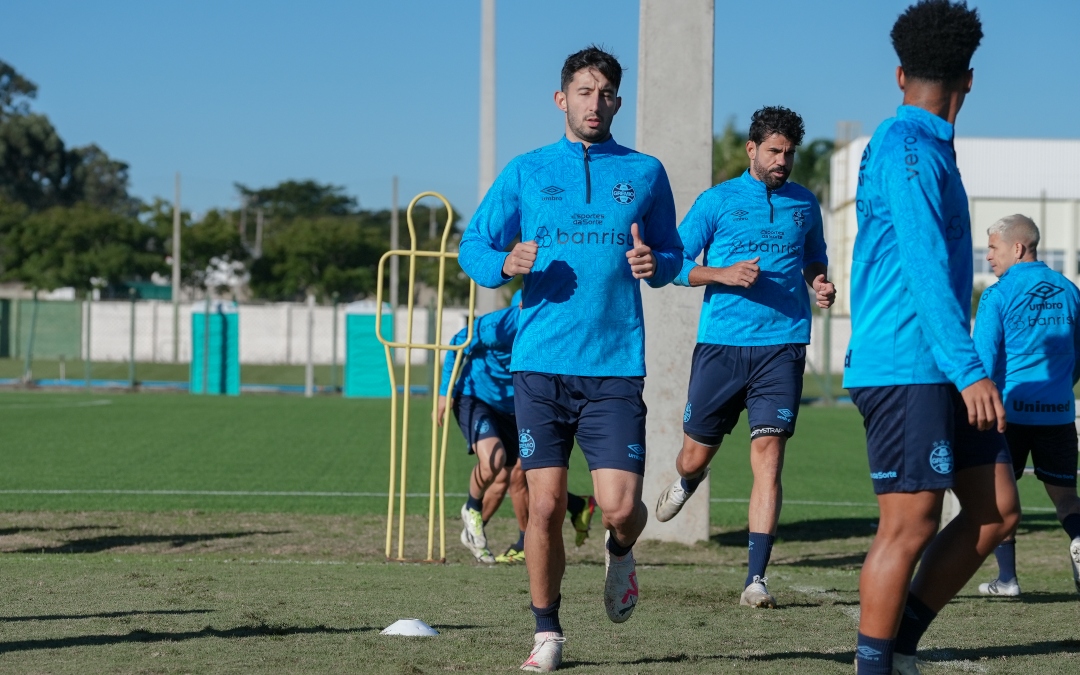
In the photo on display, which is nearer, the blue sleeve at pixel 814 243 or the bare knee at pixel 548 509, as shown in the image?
the bare knee at pixel 548 509

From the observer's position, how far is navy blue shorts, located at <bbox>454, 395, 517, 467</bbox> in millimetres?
8484

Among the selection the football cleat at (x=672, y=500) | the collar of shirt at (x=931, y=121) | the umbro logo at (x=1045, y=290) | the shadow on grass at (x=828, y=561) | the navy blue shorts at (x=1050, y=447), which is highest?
the collar of shirt at (x=931, y=121)

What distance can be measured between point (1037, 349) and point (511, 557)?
3.62 metres

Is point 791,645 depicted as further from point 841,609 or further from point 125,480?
point 125,480

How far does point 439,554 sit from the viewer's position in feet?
29.8

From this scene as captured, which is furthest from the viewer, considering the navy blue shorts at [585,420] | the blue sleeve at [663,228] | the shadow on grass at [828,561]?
the shadow on grass at [828,561]

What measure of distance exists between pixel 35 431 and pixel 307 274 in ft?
143

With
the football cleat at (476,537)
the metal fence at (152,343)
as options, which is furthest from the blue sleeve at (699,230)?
the metal fence at (152,343)

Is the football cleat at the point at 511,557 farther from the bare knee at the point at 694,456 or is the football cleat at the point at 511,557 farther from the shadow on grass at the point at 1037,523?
the shadow on grass at the point at 1037,523

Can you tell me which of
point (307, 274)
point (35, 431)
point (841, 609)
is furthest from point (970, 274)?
point (307, 274)

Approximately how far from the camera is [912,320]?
3.99 meters

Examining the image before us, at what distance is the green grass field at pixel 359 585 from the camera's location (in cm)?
499

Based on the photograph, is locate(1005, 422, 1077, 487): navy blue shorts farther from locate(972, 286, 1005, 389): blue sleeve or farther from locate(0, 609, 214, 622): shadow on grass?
locate(0, 609, 214, 622): shadow on grass

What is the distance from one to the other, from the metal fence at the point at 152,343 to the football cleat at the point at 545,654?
1035 inches
